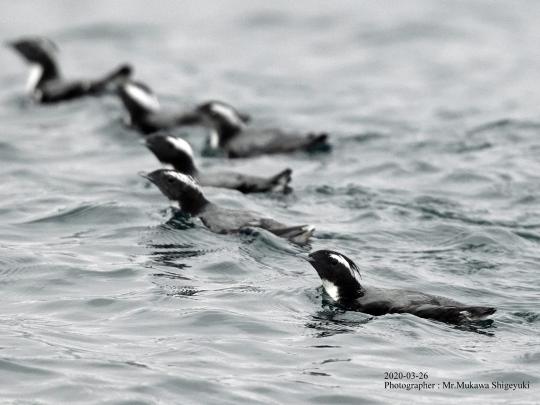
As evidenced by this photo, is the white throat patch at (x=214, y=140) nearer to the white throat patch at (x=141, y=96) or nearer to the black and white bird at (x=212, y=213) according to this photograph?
the white throat patch at (x=141, y=96)

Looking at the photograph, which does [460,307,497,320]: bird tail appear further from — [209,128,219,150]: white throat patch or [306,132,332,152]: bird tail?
[209,128,219,150]: white throat patch

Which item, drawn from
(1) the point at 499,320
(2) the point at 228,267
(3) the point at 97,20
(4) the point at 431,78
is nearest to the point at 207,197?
(2) the point at 228,267

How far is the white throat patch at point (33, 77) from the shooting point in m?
22.9

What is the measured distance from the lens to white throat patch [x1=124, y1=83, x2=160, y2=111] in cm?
2083

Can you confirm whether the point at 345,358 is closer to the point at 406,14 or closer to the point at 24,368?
the point at 24,368

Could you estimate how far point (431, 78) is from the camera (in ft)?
80.7

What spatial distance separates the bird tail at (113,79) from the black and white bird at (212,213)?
665 centimetres

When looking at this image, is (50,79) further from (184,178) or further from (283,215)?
(283,215)

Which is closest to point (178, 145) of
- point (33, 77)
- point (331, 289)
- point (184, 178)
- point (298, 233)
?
point (184, 178)

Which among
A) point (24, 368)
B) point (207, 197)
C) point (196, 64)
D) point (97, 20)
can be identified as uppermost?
point (97, 20)

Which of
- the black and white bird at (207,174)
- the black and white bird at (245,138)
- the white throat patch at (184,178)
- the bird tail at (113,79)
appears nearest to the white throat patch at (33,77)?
the bird tail at (113,79)

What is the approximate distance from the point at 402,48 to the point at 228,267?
14.5 metres

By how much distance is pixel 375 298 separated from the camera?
476 inches

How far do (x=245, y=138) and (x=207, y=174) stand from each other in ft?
7.93
